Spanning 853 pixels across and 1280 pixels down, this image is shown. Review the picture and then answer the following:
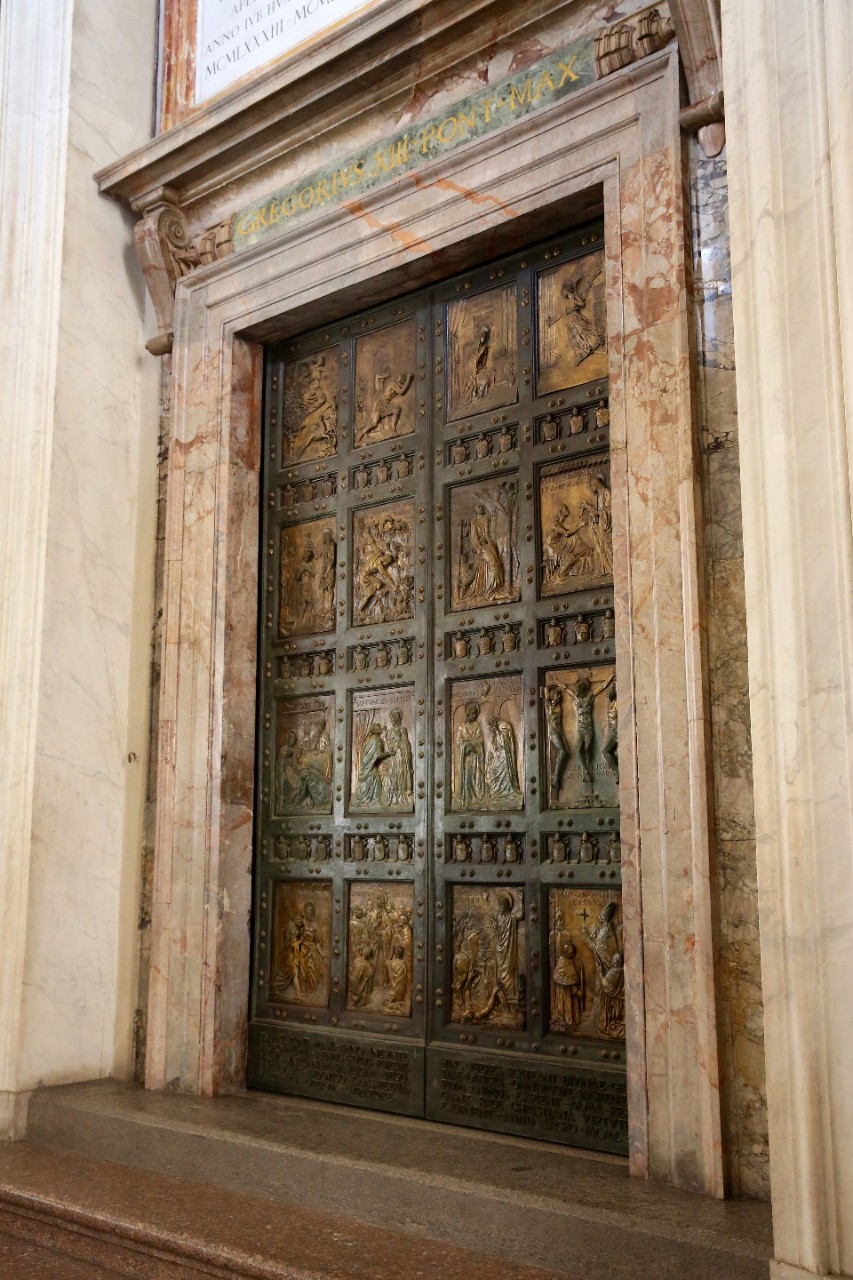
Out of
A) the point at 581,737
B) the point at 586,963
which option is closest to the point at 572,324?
the point at 581,737

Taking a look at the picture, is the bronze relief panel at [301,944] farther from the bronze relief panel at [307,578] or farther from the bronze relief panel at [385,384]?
the bronze relief panel at [385,384]

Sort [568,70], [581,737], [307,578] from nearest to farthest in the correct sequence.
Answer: [581,737] → [568,70] → [307,578]

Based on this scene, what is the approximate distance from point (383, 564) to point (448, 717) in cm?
78

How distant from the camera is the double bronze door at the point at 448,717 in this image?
4.52 metres

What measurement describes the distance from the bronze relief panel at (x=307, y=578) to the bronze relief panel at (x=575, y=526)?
3.93 feet

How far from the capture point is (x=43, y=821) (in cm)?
554

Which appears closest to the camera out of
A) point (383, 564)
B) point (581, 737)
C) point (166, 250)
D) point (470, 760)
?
point (581, 737)

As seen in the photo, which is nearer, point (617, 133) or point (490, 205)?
point (617, 133)

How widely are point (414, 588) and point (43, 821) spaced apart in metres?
2.01

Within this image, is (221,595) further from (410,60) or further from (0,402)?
(410,60)

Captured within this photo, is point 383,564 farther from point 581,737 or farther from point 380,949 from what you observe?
point 380,949

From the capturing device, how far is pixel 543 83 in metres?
4.73

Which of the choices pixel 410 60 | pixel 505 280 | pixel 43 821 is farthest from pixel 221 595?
pixel 410 60

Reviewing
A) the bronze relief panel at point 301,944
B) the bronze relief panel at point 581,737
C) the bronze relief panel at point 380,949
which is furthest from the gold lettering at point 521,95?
the bronze relief panel at point 301,944
